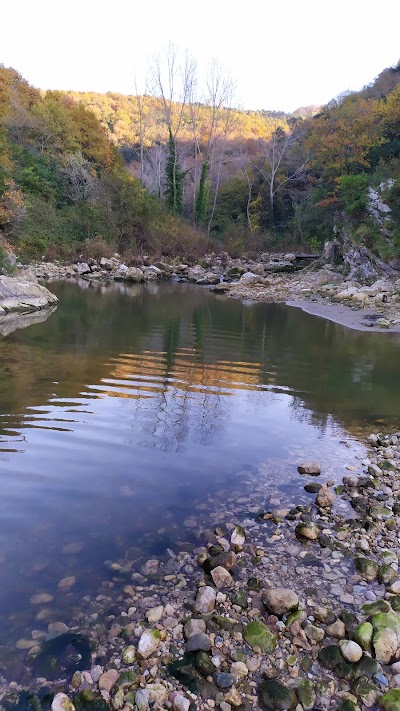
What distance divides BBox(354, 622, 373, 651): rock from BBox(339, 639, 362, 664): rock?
5 cm

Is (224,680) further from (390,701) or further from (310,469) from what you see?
(310,469)

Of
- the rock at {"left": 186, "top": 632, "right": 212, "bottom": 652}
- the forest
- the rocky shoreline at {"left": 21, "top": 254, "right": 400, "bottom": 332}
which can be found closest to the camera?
the rock at {"left": 186, "top": 632, "right": 212, "bottom": 652}

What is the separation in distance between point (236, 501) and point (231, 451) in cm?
117

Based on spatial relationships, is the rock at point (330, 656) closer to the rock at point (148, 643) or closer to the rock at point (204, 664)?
the rock at point (204, 664)

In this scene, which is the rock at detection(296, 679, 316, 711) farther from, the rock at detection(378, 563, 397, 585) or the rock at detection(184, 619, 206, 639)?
the rock at detection(378, 563, 397, 585)

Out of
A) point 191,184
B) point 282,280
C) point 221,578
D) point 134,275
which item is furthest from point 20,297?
point 191,184

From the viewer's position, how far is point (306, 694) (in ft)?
7.69

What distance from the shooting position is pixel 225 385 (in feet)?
27.0

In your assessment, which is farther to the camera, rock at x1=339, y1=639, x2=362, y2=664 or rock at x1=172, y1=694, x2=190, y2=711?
rock at x1=339, y1=639, x2=362, y2=664

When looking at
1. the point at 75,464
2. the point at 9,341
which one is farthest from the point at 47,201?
the point at 75,464

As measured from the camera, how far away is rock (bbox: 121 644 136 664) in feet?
8.27

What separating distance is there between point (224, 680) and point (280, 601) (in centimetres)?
63

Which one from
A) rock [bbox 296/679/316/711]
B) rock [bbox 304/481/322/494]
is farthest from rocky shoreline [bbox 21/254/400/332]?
rock [bbox 296/679/316/711]

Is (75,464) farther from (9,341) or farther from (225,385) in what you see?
(9,341)
